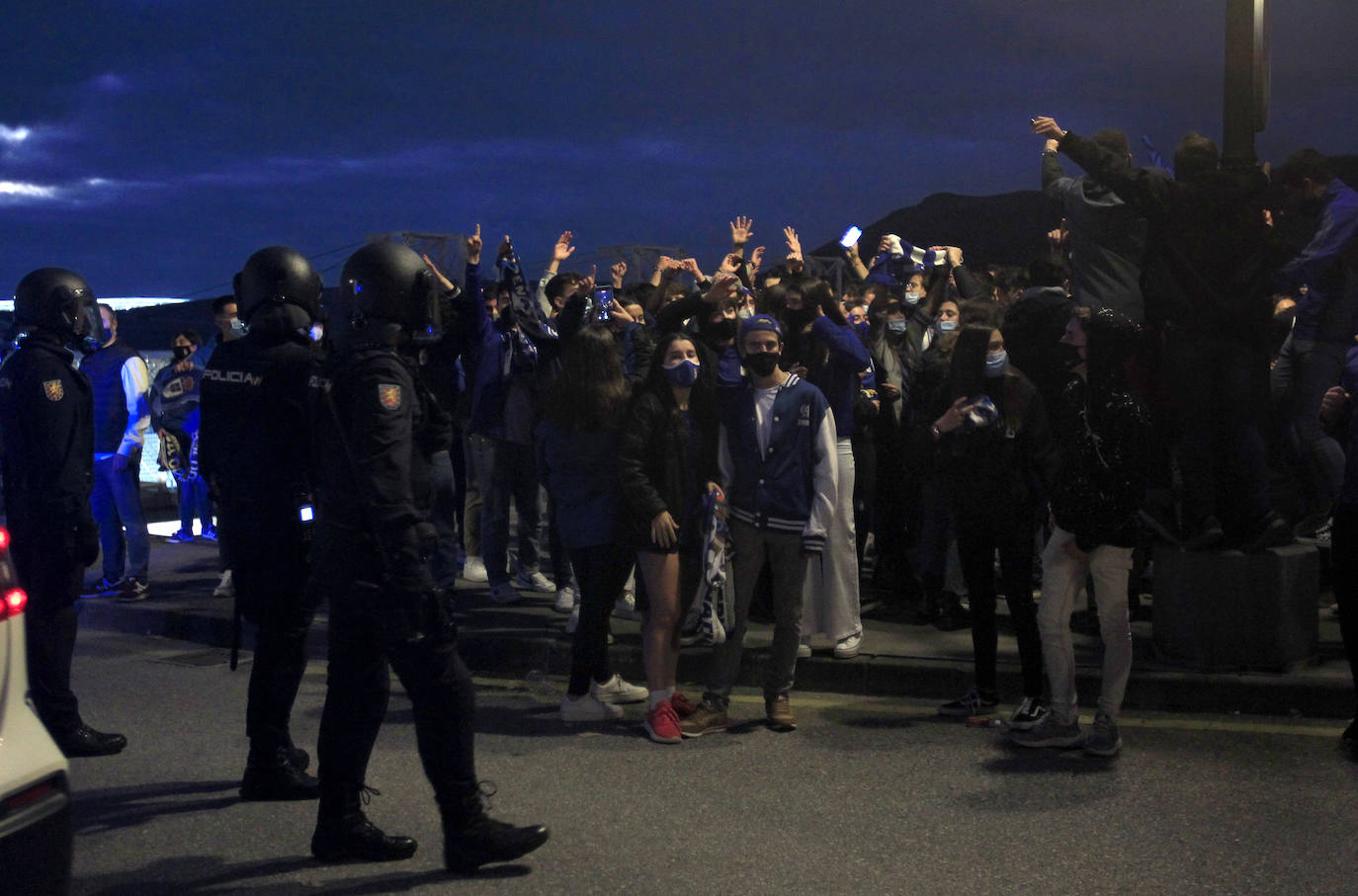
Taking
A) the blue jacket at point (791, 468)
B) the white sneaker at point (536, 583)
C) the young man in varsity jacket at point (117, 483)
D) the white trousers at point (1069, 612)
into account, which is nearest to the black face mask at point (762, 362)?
the blue jacket at point (791, 468)

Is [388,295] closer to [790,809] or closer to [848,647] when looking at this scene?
[790,809]

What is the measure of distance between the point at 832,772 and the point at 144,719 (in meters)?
3.45

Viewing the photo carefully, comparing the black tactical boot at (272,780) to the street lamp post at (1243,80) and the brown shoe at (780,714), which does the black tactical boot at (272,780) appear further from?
the street lamp post at (1243,80)

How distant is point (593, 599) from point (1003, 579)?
78.4 inches

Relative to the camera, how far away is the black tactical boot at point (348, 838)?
459 centimetres

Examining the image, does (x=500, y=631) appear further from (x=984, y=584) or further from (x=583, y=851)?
(x=583, y=851)

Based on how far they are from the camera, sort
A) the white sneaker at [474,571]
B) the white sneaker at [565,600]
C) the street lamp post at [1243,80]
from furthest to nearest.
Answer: the white sneaker at [474,571] < the white sneaker at [565,600] < the street lamp post at [1243,80]

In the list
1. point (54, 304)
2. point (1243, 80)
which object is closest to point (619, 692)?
point (54, 304)

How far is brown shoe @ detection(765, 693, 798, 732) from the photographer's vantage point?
6.38 meters

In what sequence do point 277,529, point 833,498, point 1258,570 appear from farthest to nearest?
point 1258,570, point 833,498, point 277,529

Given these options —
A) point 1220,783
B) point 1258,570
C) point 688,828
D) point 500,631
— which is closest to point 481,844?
point 688,828

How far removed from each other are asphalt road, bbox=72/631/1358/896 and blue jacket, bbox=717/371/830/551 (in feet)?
3.30

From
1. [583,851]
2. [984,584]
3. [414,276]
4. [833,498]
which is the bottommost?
[583,851]

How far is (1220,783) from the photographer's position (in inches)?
212
